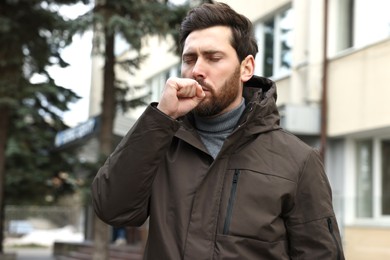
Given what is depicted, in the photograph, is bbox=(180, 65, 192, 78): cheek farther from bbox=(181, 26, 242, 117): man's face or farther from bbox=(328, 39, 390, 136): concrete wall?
bbox=(328, 39, 390, 136): concrete wall

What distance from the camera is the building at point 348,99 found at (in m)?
10.9

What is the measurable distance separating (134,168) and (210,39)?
1.61ft

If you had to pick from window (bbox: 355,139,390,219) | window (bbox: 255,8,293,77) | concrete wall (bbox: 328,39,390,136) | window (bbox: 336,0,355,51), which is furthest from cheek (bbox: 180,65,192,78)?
window (bbox: 255,8,293,77)

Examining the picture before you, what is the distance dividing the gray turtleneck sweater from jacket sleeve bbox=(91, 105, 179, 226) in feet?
0.59

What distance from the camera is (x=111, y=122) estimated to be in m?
11.1

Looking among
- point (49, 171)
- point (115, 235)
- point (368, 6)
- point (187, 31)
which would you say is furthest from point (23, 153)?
point (187, 31)

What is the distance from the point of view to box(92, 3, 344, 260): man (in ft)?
6.63

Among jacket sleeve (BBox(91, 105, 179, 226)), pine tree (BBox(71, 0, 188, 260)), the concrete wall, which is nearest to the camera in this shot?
jacket sleeve (BBox(91, 105, 179, 226))

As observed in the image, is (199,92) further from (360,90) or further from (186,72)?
(360,90)

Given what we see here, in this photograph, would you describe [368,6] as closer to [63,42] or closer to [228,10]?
[63,42]

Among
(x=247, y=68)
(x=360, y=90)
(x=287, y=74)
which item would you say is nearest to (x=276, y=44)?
(x=287, y=74)

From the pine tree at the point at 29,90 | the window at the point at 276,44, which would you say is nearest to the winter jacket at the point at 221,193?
the pine tree at the point at 29,90

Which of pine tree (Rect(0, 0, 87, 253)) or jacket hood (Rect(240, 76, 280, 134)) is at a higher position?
pine tree (Rect(0, 0, 87, 253))

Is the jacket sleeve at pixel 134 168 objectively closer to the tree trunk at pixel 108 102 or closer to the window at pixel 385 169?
the tree trunk at pixel 108 102
